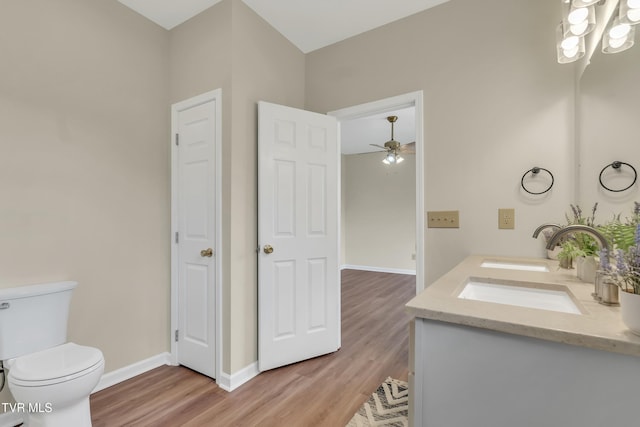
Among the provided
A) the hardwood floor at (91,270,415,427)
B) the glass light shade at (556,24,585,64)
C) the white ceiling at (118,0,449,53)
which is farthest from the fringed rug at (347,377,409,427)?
the white ceiling at (118,0,449,53)

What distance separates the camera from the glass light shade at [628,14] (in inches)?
40.9

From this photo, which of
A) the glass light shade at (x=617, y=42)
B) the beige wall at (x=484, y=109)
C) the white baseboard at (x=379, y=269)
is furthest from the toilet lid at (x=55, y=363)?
the white baseboard at (x=379, y=269)

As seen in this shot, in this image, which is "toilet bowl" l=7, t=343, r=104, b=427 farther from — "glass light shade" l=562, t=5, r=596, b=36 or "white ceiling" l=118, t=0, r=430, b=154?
"glass light shade" l=562, t=5, r=596, b=36

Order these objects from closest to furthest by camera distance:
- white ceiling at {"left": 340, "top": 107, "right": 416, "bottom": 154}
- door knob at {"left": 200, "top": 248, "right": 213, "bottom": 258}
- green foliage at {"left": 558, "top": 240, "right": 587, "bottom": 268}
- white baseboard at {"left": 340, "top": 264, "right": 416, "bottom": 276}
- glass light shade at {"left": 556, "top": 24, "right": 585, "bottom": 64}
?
green foliage at {"left": 558, "top": 240, "right": 587, "bottom": 268}, glass light shade at {"left": 556, "top": 24, "right": 585, "bottom": 64}, door knob at {"left": 200, "top": 248, "right": 213, "bottom": 258}, white ceiling at {"left": 340, "top": 107, "right": 416, "bottom": 154}, white baseboard at {"left": 340, "top": 264, "right": 416, "bottom": 276}

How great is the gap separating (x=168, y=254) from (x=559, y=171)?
2.74 metres

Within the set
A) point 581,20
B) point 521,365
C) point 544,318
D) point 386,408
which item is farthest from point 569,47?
point 386,408

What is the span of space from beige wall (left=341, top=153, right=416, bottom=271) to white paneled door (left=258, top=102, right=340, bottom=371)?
3541 millimetres

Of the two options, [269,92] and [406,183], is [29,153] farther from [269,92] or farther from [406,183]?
[406,183]

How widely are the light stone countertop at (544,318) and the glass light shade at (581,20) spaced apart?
46.0 inches

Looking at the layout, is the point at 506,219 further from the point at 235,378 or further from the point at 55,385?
the point at 55,385

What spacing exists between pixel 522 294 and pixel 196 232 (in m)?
2.00

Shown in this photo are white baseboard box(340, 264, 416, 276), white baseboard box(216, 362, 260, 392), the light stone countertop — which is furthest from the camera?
white baseboard box(340, 264, 416, 276)

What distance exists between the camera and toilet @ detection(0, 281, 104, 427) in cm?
129

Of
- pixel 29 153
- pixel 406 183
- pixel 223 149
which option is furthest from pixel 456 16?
pixel 406 183
